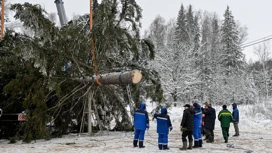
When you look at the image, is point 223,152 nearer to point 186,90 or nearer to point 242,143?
point 242,143

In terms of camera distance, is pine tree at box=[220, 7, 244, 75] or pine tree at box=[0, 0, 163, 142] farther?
pine tree at box=[220, 7, 244, 75]

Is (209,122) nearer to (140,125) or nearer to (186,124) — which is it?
(186,124)

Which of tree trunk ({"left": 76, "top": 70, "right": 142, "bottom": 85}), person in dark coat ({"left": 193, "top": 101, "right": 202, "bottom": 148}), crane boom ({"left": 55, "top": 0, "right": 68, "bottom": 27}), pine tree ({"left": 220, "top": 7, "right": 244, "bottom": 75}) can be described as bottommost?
person in dark coat ({"left": 193, "top": 101, "right": 202, "bottom": 148})

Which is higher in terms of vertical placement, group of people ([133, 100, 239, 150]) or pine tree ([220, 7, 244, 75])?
pine tree ([220, 7, 244, 75])

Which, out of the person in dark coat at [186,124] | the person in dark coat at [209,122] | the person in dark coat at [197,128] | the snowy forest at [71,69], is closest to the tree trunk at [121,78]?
the snowy forest at [71,69]

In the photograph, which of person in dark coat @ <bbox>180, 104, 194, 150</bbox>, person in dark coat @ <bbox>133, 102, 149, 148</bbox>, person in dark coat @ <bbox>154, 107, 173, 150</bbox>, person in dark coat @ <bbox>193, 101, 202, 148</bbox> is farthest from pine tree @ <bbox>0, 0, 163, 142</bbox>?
person in dark coat @ <bbox>180, 104, 194, 150</bbox>

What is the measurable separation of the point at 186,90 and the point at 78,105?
21.1m

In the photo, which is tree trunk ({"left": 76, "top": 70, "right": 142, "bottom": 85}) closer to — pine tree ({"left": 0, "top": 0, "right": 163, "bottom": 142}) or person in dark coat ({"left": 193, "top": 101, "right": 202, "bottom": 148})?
pine tree ({"left": 0, "top": 0, "right": 163, "bottom": 142})

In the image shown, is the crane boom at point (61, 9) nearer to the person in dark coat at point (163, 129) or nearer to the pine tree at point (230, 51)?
the person in dark coat at point (163, 129)

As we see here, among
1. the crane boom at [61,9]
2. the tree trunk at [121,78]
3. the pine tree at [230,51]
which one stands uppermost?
the pine tree at [230,51]

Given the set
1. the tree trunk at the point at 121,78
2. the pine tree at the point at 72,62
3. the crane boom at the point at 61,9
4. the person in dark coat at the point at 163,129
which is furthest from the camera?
the crane boom at the point at 61,9

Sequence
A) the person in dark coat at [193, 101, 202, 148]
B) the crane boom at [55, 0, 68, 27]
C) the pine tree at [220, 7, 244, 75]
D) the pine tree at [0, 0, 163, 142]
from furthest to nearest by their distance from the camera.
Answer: the pine tree at [220, 7, 244, 75] < the crane boom at [55, 0, 68, 27] < the pine tree at [0, 0, 163, 142] < the person in dark coat at [193, 101, 202, 148]

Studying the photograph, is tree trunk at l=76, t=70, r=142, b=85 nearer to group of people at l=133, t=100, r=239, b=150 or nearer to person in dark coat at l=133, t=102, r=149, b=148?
group of people at l=133, t=100, r=239, b=150


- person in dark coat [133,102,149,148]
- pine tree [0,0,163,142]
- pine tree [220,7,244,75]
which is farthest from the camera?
pine tree [220,7,244,75]
